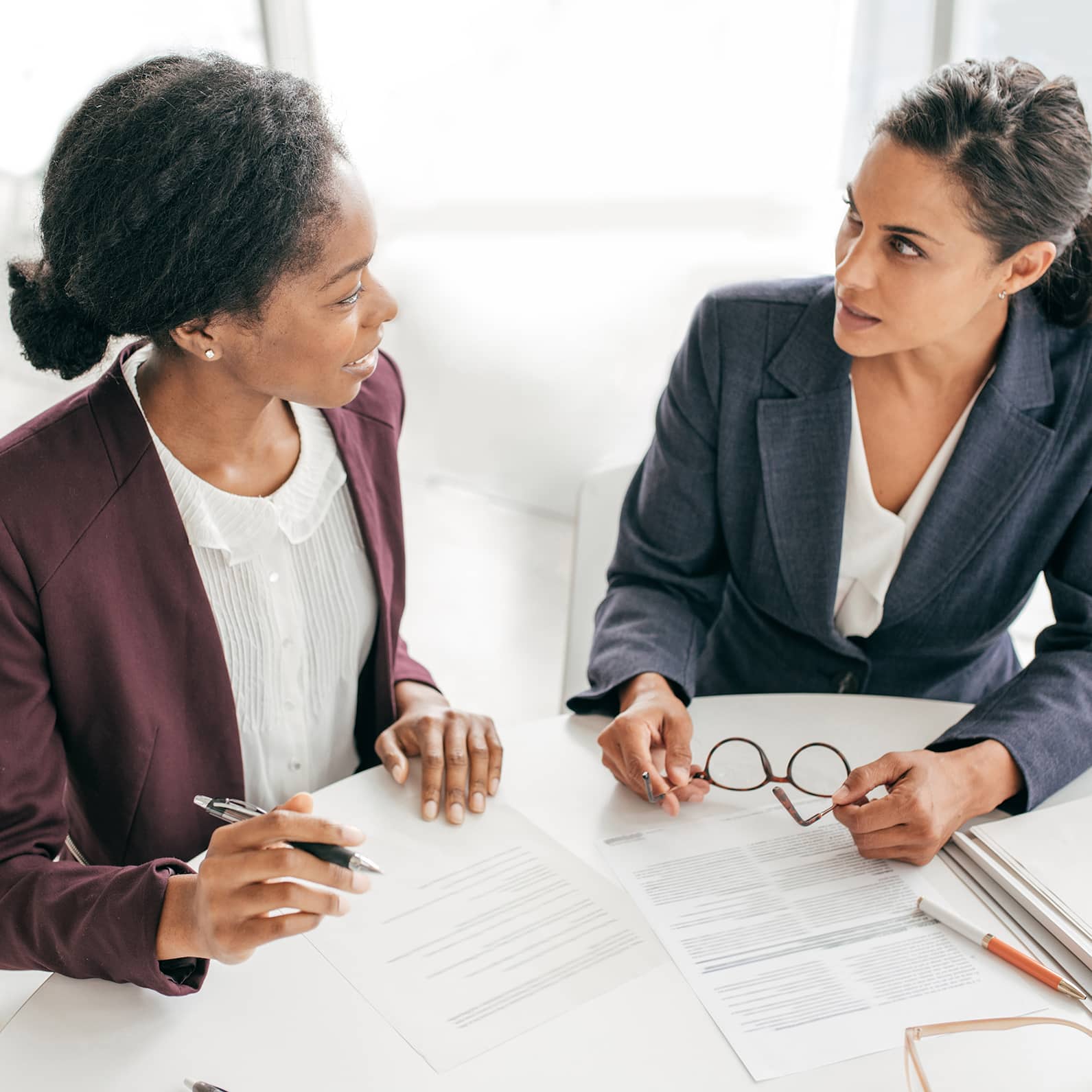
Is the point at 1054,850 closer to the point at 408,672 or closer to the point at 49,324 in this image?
the point at 408,672

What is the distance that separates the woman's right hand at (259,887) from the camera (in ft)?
2.52

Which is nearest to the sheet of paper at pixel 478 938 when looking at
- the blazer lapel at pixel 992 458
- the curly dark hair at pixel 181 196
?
the curly dark hair at pixel 181 196

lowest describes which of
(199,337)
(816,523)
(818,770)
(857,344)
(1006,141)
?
(818,770)

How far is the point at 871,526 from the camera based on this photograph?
4.64ft

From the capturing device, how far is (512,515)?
3311mm

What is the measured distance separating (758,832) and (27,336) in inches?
34.2

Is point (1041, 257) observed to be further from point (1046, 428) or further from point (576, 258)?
point (576, 258)

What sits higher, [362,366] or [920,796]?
Answer: [362,366]

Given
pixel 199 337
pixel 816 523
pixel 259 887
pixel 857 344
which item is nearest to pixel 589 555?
pixel 816 523

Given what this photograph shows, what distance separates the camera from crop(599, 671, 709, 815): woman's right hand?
105cm

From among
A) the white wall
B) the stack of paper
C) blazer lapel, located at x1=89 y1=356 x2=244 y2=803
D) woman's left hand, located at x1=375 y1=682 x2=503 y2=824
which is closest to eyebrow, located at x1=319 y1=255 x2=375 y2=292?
blazer lapel, located at x1=89 y1=356 x2=244 y2=803

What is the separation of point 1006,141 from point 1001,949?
2.72ft

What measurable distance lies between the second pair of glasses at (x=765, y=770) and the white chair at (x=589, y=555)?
62 cm

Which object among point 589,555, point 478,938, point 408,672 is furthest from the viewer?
point 589,555
